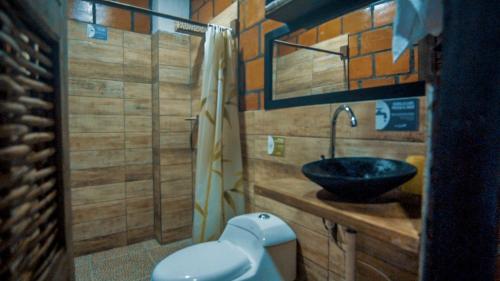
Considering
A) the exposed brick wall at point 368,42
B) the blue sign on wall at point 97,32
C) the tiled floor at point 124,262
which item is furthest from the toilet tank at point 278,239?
the blue sign on wall at point 97,32

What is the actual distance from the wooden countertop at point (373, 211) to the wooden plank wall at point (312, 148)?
24cm

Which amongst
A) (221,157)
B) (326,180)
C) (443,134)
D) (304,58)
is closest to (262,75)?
(304,58)

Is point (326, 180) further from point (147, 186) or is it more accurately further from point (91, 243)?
point (91, 243)

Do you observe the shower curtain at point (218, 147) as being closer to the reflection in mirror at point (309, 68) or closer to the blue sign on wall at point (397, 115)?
the reflection in mirror at point (309, 68)

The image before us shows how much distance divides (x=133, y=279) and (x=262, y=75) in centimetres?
184

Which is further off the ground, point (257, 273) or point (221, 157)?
point (221, 157)

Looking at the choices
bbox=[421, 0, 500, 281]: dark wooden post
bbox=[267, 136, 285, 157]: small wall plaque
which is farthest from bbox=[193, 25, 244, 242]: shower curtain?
bbox=[421, 0, 500, 281]: dark wooden post

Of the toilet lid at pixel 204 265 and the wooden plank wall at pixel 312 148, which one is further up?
the wooden plank wall at pixel 312 148

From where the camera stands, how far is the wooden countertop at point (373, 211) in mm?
671

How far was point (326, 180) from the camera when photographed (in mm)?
887

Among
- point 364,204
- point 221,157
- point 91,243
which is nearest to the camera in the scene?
point 364,204

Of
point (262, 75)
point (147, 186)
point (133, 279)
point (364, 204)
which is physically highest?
point (262, 75)

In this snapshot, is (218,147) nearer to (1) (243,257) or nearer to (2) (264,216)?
(2) (264,216)

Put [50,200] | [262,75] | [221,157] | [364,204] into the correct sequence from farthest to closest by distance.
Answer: [221,157]
[262,75]
[364,204]
[50,200]
